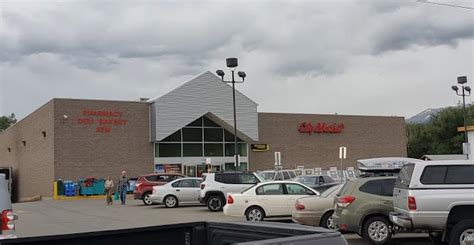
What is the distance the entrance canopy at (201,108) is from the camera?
4428 centimetres

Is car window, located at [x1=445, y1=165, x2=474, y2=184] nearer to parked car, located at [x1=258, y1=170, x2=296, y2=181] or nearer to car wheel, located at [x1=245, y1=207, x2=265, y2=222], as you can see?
car wheel, located at [x1=245, y1=207, x2=265, y2=222]

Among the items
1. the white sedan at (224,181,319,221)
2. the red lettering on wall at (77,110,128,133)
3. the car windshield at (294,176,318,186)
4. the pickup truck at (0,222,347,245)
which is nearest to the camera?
the pickup truck at (0,222,347,245)

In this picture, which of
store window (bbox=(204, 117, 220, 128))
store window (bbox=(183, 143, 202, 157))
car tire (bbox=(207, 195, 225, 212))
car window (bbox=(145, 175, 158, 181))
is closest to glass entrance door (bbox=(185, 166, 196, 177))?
store window (bbox=(183, 143, 202, 157))

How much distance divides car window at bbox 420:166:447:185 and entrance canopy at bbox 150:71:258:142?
3448 centimetres

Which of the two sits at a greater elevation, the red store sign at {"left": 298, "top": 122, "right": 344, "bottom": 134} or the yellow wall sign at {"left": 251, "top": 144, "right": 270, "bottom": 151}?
the red store sign at {"left": 298, "top": 122, "right": 344, "bottom": 134}

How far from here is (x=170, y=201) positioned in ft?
90.3

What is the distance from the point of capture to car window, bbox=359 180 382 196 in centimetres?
1302

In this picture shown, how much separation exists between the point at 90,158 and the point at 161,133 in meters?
5.79

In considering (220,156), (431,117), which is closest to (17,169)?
(220,156)

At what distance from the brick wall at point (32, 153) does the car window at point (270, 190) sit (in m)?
→ 26.5

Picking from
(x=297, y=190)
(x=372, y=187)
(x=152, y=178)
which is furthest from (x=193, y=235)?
(x=152, y=178)

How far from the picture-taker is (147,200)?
30.4 meters

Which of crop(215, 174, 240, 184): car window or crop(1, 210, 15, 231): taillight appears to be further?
crop(215, 174, 240, 184): car window

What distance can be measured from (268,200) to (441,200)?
27.3 feet
